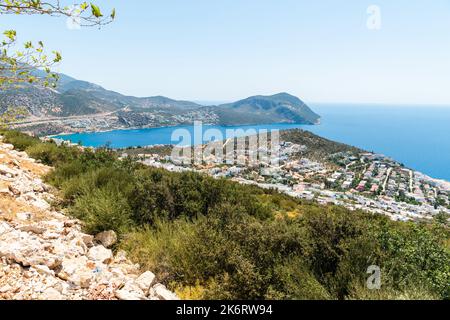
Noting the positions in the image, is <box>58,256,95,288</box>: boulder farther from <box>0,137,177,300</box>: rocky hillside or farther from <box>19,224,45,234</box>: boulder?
<box>19,224,45,234</box>: boulder

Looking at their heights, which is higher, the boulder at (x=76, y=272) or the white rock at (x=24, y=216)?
the white rock at (x=24, y=216)

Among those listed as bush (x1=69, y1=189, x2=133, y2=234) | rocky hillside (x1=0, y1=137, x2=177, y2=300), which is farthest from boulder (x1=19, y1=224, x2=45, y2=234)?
bush (x1=69, y1=189, x2=133, y2=234)

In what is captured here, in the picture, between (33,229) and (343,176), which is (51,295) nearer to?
(33,229)

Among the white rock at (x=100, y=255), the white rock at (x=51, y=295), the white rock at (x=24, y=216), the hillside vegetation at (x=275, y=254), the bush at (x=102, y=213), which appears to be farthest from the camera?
the bush at (x=102, y=213)

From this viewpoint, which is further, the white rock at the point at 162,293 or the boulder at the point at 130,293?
the white rock at the point at 162,293

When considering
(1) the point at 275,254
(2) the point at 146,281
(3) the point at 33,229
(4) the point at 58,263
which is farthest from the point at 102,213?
(1) the point at 275,254

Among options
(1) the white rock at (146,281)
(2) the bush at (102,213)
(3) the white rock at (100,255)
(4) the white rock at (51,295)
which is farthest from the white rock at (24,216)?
(1) the white rock at (146,281)

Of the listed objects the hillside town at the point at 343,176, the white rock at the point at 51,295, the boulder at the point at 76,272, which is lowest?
the hillside town at the point at 343,176

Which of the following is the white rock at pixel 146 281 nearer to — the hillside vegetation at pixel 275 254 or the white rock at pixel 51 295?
the hillside vegetation at pixel 275 254
